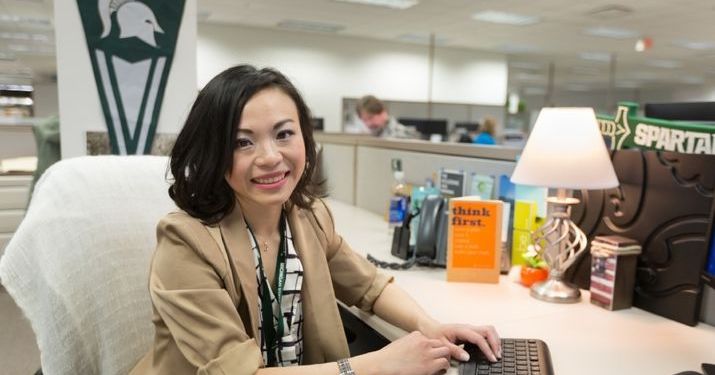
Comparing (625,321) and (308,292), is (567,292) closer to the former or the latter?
(625,321)

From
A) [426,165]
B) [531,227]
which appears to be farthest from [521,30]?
[531,227]

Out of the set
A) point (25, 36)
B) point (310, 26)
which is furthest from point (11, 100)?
point (310, 26)

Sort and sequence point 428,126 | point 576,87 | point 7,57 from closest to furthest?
1. point 428,126
2. point 7,57
3. point 576,87

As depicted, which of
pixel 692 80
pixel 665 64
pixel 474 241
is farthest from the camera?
pixel 692 80

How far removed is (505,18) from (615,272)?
6.64m

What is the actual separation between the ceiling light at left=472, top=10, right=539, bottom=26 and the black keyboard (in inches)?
257

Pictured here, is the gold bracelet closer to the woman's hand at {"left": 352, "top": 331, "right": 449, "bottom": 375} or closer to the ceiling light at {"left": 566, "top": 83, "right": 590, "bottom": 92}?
the woman's hand at {"left": 352, "top": 331, "right": 449, "bottom": 375}

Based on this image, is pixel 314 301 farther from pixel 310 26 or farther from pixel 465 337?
pixel 310 26

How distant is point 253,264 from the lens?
97 centimetres

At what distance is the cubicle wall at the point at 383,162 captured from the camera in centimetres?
183

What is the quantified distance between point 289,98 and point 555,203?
791mm

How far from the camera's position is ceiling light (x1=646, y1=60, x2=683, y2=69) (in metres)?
10.9

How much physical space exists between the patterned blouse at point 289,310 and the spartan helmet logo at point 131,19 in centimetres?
134

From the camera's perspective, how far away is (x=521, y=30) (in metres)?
Answer: 7.93
